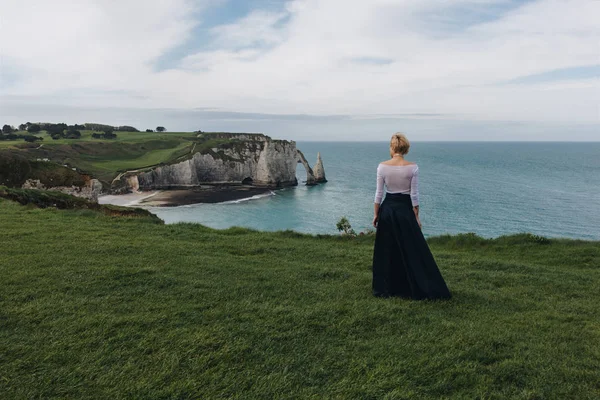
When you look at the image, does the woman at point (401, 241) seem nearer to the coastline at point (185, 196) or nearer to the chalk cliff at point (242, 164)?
the coastline at point (185, 196)

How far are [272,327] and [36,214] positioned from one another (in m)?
11.8

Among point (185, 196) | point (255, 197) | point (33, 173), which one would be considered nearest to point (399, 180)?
point (33, 173)

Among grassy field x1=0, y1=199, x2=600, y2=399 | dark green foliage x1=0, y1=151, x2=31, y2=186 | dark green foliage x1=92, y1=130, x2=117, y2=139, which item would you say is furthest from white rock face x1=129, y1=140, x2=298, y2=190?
grassy field x1=0, y1=199, x2=600, y2=399

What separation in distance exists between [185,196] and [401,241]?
2749 inches

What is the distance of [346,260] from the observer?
31.5 ft

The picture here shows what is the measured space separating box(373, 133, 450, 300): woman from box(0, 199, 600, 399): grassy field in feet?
1.22

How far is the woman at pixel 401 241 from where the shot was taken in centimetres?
656

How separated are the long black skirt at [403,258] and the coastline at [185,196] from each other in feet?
199

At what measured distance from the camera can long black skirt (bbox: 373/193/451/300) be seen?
6562 millimetres

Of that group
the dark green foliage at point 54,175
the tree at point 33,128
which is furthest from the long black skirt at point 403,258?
the tree at point 33,128

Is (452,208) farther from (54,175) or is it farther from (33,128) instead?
(33,128)

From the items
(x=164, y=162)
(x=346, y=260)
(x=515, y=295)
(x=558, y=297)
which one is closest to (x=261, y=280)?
(x=346, y=260)

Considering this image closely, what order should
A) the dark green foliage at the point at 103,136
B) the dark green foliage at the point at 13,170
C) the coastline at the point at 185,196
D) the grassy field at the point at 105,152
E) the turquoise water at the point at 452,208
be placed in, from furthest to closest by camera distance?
the dark green foliage at the point at 103,136, the grassy field at the point at 105,152, the coastline at the point at 185,196, the turquoise water at the point at 452,208, the dark green foliage at the point at 13,170

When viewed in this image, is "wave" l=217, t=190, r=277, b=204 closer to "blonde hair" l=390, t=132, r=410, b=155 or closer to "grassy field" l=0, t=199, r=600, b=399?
"grassy field" l=0, t=199, r=600, b=399
